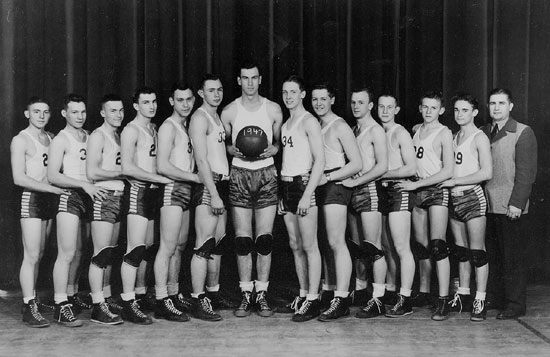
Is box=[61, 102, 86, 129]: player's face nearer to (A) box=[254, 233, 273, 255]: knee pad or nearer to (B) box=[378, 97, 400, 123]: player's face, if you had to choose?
(A) box=[254, 233, 273, 255]: knee pad

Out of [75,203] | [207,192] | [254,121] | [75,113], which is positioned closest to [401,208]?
[254,121]

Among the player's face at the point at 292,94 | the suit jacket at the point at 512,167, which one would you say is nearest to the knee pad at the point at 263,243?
the player's face at the point at 292,94

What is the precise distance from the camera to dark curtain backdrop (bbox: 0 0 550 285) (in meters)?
4.82

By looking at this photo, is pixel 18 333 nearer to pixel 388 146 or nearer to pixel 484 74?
pixel 388 146

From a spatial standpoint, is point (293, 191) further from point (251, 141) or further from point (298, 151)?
point (251, 141)

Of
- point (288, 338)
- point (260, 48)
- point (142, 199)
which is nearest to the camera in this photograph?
point (288, 338)

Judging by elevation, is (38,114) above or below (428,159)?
above

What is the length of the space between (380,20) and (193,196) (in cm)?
201

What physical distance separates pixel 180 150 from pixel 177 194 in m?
0.28

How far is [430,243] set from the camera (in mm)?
4090

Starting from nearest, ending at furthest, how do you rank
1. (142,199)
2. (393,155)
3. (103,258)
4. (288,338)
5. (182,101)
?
(288,338) < (103,258) < (142,199) < (182,101) < (393,155)

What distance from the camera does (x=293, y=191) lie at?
13.3 ft

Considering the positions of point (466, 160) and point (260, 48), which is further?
point (260, 48)

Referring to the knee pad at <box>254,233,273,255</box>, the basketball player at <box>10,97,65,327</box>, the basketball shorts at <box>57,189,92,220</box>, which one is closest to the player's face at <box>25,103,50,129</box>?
the basketball player at <box>10,97,65,327</box>
